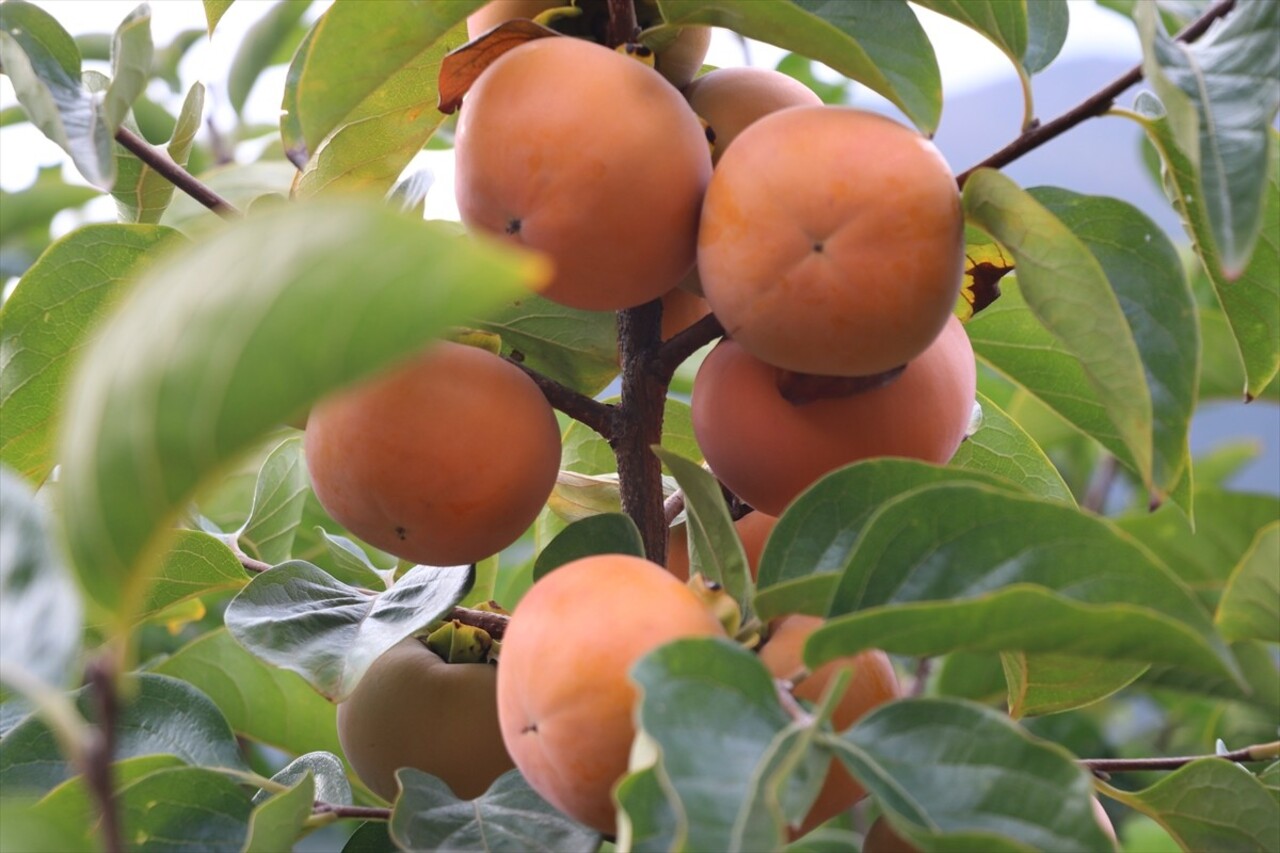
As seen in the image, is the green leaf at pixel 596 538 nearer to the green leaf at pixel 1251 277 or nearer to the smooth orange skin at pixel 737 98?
the smooth orange skin at pixel 737 98

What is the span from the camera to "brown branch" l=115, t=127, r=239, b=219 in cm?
99

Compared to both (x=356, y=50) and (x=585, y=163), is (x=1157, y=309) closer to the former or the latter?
(x=585, y=163)

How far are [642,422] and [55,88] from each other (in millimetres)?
464

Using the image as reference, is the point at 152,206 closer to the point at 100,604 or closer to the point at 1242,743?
the point at 100,604

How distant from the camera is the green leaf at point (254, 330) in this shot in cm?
45

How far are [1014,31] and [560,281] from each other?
1.09ft

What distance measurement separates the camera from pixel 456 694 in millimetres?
1006

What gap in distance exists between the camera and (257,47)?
267 cm

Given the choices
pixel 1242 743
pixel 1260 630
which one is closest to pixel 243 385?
pixel 1260 630

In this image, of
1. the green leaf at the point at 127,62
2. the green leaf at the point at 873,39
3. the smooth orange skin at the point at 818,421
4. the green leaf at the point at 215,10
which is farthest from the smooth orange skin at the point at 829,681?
the green leaf at the point at 215,10

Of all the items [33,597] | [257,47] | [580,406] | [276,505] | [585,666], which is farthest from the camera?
[257,47]

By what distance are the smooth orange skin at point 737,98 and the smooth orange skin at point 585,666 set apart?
0.35 metres

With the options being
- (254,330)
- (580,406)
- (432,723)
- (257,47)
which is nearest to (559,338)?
(580,406)

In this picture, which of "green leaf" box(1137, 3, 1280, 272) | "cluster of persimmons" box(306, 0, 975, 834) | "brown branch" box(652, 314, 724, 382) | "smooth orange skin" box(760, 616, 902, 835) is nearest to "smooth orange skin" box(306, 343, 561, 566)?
"cluster of persimmons" box(306, 0, 975, 834)
